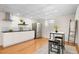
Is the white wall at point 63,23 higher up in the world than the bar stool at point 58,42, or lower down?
higher up

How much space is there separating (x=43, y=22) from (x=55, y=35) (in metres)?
0.44

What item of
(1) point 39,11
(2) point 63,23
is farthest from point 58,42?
(1) point 39,11

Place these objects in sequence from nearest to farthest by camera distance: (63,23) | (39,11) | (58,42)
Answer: (39,11), (63,23), (58,42)

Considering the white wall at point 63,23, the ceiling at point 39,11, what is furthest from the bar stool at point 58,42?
the ceiling at point 39,11

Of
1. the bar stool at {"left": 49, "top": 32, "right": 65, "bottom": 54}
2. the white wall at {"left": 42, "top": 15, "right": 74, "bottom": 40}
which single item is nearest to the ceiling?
the white wall at {"left": 42, "top": 15, "right": 74, "bottom": 40}

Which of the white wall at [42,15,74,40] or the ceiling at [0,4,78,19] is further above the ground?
the ceiling at [0,4,78,19]

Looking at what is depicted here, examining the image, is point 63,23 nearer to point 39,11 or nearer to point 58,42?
point 58,42

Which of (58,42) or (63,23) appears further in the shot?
(58,42)

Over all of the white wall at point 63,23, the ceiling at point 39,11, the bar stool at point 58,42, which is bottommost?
the bar stool at point 58,42

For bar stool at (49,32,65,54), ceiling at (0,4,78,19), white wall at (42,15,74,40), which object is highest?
ceiling at (0,4,78,19)

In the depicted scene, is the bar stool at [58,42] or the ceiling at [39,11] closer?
the ceiling at [39,11]

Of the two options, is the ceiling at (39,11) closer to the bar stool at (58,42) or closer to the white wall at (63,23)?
the white wall at (63,23)

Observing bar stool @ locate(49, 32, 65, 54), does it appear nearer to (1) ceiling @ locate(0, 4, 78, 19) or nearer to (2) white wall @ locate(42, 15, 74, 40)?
(2) white wall @ locate(42, 15, 74, 40)
